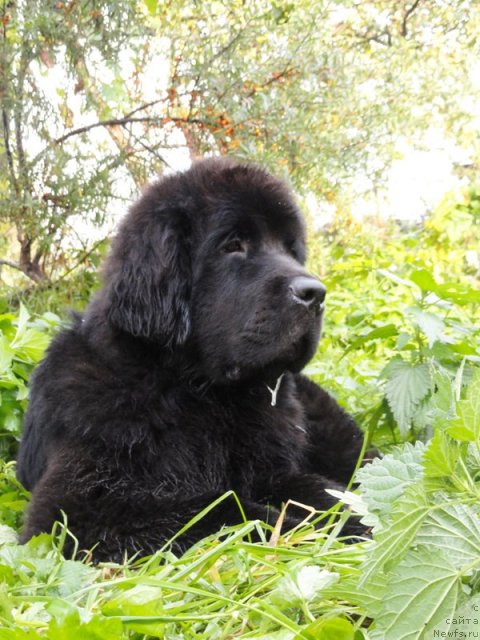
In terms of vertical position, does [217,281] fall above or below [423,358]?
above

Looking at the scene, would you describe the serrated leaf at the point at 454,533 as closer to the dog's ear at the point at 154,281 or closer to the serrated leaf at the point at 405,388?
the dog's ear at the point at 154,281

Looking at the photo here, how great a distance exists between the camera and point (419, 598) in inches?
62.2

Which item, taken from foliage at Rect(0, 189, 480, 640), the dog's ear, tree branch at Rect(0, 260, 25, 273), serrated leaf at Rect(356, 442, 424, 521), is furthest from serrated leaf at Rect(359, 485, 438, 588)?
tree branch at Rect(0, 260, 25, 273)

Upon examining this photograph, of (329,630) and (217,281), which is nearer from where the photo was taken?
(329,630)

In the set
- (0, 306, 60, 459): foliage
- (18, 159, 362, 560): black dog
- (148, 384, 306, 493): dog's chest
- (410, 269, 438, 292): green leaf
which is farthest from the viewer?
(0, 306, 60, 459): foliage

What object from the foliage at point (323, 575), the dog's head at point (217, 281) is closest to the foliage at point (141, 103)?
the dog's head at point (217, 281)

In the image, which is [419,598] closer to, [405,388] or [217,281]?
[217,281]

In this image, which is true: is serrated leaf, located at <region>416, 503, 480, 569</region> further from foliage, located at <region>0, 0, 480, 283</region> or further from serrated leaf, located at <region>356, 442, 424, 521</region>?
foliage, located at <region>0, 0, 480, 283</region>

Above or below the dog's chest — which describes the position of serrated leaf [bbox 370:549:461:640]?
below

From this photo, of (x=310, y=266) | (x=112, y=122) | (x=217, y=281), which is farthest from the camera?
(x=310, y=266)

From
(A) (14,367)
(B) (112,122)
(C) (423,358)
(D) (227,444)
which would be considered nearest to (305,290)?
(D) (227,444)

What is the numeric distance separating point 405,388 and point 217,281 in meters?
0.94

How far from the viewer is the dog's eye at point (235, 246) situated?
3.29 meters

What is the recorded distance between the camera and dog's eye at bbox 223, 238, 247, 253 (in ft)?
10.8
